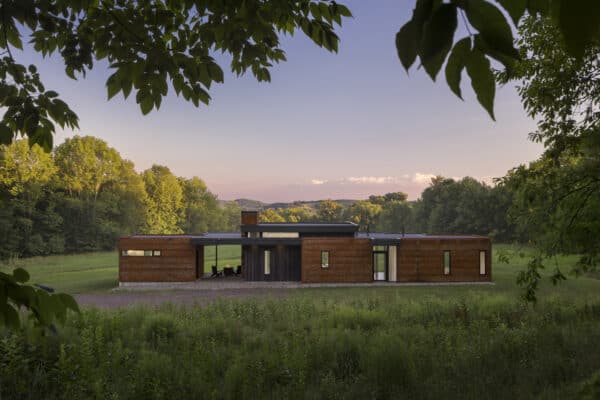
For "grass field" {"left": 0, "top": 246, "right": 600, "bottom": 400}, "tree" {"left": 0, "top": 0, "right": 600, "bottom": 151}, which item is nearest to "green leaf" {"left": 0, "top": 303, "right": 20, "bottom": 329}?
"tree" {"left": 0, "top": 0, "right": 600, "bottom": 151}

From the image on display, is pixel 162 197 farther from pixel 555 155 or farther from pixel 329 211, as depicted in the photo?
pixel 555 155

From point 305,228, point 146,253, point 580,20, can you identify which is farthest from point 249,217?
point 580,20

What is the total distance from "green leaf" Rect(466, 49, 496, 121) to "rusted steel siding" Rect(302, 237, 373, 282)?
69.8 feet

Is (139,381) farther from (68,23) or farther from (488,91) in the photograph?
(488,91)

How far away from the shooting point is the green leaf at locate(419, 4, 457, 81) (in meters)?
0.78

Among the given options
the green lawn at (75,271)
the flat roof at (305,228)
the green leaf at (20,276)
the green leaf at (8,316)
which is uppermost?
the green leaf at (20,276)

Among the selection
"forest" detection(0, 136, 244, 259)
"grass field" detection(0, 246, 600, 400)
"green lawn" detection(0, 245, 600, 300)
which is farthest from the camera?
"forest" detection(0, 136, 244, 259)

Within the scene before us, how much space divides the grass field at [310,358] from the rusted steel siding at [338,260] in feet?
39.5

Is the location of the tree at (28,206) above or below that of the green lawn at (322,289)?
above

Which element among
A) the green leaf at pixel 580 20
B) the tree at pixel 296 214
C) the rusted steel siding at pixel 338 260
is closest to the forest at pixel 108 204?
the rusted steel siding at pixel 338 260

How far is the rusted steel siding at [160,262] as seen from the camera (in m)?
21.8

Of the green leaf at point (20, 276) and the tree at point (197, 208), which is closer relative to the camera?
the green leaf at point (20, 276)

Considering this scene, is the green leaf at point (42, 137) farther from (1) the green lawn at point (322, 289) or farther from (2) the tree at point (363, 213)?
(2) the tree at point (363, 213)

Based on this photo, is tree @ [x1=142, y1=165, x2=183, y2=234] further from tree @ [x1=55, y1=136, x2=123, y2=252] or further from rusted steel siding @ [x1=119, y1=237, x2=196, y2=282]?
rusted steel siding @ [x1=119, y1=237, x2=196, y2=282]
